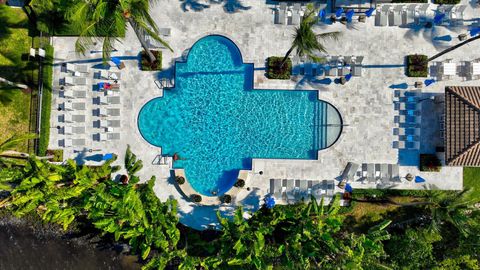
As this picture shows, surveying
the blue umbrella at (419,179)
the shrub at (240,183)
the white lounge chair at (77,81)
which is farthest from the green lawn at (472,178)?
the white lounge chair at (77,81)

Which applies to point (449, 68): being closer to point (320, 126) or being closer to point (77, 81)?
point (320, 126)

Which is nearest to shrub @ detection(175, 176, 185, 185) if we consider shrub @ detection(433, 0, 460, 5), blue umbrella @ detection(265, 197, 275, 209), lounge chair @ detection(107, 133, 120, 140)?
lounge chair @ detection(107, 133, 120, 140)

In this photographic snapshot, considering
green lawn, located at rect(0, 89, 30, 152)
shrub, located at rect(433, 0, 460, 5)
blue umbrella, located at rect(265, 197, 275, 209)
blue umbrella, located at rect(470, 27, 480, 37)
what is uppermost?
shrub, located at rect(433, 0, 460, 5)

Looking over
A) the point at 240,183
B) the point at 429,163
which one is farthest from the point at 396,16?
the point at 240,183

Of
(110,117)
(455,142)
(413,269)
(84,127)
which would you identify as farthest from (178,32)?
(413,269)

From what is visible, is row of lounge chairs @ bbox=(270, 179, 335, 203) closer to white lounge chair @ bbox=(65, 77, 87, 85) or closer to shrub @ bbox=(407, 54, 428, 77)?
shrub @ bbox=(407, 54, 428, 77)

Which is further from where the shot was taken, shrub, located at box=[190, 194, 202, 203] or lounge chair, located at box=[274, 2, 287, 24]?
lounge chair, located at box=[274, 2, 287, 24]

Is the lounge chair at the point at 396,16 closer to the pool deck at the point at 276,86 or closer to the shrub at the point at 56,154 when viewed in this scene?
the pool deck at the point at 276,86

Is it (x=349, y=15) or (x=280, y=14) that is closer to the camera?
(x=349, y=15)
